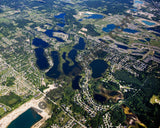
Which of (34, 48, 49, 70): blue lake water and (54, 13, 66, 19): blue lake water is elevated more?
(54, 13, 66, 19): blue lake water

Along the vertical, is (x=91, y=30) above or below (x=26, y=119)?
above

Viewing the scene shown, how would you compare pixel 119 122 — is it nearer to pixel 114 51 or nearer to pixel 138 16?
pixel 114 51

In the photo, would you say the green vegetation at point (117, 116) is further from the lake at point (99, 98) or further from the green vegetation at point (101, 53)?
the green vegetation at point (101, 53)

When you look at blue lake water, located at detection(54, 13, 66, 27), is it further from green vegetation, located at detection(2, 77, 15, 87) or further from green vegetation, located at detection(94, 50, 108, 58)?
green vegetation, located at detection(2, 77, 15, 87)

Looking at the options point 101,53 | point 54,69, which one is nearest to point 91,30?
point 101,53

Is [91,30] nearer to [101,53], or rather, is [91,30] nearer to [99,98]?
[101,53]

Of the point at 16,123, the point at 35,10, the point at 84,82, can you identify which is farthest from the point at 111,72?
the point at 35,10

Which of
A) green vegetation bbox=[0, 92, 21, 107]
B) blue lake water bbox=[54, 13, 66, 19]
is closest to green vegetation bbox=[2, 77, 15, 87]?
green vegetation bbox=[0, 92, 21, 107]
